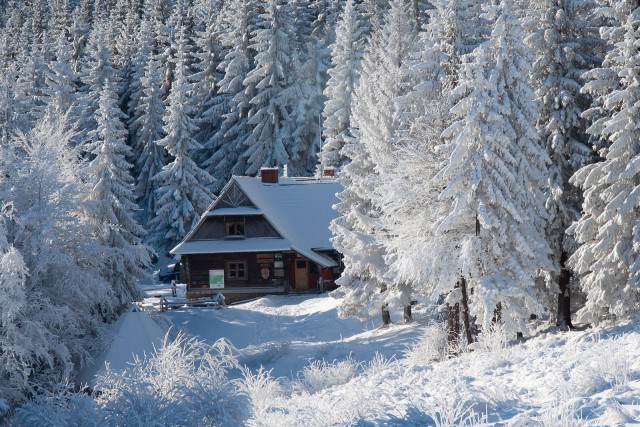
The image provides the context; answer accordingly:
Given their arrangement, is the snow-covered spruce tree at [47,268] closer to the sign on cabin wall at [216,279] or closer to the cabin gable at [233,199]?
the cabin gable at [233,199]

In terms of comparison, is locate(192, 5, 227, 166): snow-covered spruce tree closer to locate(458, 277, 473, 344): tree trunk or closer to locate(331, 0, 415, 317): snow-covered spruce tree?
locate(331, 0, 415, 317): snow-covered spruce tree

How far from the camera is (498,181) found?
20.4m

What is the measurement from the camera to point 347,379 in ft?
62.6

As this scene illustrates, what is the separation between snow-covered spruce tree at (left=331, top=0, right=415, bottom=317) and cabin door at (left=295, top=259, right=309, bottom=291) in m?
12.7

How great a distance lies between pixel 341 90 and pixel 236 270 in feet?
55.4

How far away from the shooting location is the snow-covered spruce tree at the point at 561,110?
22391 millimetres

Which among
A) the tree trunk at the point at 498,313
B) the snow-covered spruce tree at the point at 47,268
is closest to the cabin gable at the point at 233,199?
the snow-covered spruce tree at the point at 47,268

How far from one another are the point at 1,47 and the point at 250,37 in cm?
5252

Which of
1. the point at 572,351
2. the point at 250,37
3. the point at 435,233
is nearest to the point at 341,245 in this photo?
the point at 435,233

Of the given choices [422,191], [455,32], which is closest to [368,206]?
[422,191]

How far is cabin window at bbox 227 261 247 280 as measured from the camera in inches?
1721

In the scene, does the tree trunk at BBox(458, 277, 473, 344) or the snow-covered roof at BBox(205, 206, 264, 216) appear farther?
the snow-covered roof at BBox(205, 206, 264, 216)

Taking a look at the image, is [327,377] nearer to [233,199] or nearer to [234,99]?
[233,199]

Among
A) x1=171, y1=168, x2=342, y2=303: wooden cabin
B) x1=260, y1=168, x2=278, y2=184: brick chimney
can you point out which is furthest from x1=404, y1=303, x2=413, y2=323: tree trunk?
x1=260, y1=168, x2=278, y2=184: brick chimney
